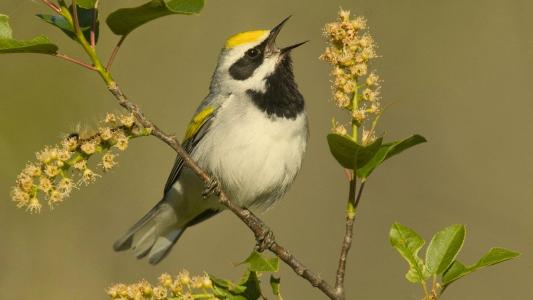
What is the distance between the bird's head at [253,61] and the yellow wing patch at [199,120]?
144mm

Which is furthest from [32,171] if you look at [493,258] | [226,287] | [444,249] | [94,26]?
[493,258]

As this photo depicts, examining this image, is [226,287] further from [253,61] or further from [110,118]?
[253,61]

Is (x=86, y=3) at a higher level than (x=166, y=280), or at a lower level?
higher

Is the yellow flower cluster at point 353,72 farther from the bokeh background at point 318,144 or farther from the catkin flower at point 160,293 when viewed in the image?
the bokeh background at point 318,144

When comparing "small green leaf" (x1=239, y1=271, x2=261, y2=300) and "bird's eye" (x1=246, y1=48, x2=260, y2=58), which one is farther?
"bird's eye" (x1=246, y1=48, x2=260, y2=58)

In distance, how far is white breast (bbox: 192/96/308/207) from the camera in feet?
11.8

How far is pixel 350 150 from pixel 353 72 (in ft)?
0.79

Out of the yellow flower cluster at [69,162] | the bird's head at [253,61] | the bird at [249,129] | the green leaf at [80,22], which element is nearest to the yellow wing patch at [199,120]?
the bird at [249,129]

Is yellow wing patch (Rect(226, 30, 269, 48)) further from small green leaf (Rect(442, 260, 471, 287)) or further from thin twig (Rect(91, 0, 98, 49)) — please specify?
small green leaf (Rect(442, 260, 471, 287))

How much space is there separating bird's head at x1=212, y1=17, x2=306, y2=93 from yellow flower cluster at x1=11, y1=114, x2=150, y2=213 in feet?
5.57

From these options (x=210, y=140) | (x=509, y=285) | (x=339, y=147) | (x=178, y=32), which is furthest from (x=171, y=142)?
(x=178, y=32)

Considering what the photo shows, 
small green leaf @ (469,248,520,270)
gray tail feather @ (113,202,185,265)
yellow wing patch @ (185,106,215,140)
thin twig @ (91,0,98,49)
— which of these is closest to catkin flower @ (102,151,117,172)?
thin twig @ (91,0,98,49)

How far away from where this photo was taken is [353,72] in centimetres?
214

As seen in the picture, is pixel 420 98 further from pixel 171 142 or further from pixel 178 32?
pixel 171 142
